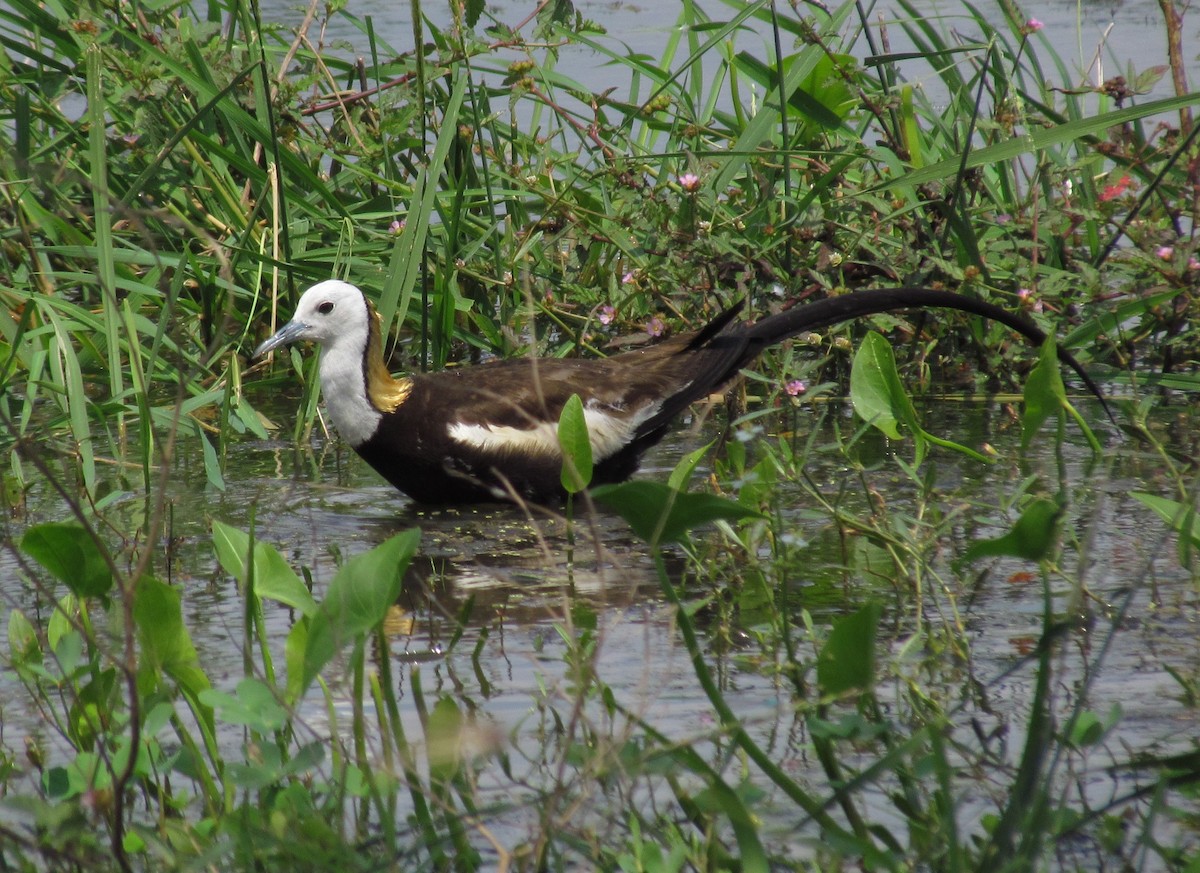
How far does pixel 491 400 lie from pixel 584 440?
2.31 metres

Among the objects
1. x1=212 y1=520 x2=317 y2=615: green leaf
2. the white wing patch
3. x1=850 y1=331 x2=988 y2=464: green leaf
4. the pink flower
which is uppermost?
the pink flower

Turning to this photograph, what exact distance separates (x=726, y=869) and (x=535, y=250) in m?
3.75

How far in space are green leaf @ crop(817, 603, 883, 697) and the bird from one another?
263cm

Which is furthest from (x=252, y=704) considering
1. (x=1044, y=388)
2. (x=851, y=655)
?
(x=1044, y=388)

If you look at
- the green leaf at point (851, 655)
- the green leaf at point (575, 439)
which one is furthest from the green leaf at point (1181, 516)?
the green leaf at point (575, 439)

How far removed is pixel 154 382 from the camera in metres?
5.61

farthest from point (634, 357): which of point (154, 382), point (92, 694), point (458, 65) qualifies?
point (92, 694)

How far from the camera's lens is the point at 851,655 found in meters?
2.21

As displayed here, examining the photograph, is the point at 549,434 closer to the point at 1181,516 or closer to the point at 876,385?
the point at 876,385

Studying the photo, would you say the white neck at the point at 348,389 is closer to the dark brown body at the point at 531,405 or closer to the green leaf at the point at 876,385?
the dark brown body at the point at 531,405

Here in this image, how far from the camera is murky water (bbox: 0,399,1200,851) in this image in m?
2.90

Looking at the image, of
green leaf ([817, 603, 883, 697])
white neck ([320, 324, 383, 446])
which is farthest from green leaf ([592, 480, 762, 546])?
white neck ([320, 324, 383, 446])

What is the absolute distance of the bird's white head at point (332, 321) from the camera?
5156 millimetres

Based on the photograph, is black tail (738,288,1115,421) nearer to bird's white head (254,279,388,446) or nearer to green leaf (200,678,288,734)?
bird's white head (254,279,388,446)
